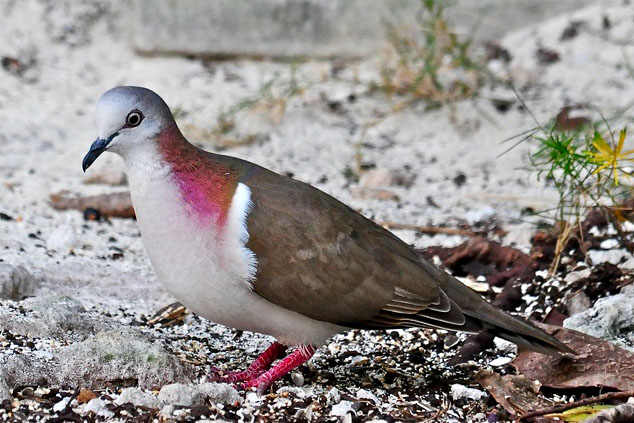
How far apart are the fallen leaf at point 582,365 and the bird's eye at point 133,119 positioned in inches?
60.7

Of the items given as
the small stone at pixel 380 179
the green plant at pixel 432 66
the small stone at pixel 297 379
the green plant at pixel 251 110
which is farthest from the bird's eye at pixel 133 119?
the green plant at pixel 432 66

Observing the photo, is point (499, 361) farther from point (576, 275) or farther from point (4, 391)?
point (4, 391)

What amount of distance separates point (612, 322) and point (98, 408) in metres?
1.89

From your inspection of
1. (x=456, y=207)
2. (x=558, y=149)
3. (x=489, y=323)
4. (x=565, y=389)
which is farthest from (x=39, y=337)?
(x=456, y=207)

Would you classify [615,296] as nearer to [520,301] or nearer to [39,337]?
[520,301]

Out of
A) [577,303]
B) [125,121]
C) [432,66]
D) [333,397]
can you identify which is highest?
[432,66]

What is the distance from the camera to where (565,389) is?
141 inches

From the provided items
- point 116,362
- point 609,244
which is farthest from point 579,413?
point 609,244

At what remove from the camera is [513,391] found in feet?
11.5

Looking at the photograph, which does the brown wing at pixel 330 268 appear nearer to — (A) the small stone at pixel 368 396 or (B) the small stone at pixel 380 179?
(A) the small stone at pixel 368 396

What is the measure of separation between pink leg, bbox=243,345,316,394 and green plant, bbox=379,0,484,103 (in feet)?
10.9

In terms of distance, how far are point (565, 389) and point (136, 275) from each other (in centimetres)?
194

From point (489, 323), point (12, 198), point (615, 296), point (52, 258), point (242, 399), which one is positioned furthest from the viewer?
point (12, 198)

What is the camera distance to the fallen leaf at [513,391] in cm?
343
